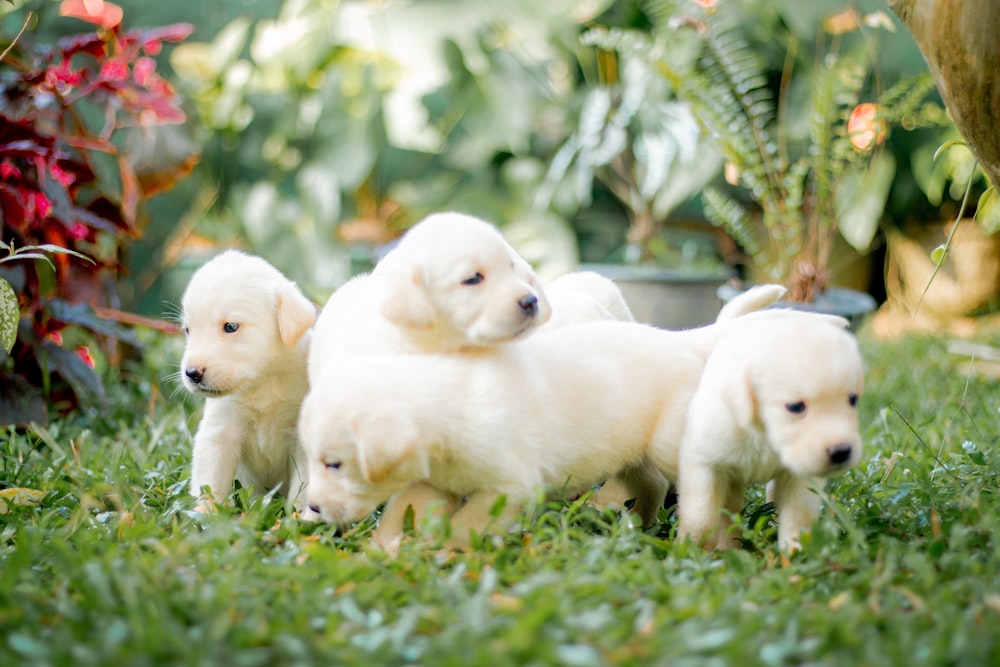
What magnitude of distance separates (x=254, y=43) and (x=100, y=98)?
3.70 m

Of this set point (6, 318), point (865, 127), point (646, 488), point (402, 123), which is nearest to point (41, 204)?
point (6, 318)

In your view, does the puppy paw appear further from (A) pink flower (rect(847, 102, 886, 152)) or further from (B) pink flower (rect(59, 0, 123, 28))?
(A) pink flower (rect(847, 102, 886, 152))

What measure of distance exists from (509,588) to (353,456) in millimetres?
445

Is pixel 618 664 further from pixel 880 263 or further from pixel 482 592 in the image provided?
pixel 880 263

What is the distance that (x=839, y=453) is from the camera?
2053 millimetres

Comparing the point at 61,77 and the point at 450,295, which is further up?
the point at 61,77

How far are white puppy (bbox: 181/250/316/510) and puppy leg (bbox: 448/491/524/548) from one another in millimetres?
605

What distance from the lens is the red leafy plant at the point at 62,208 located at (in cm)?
349

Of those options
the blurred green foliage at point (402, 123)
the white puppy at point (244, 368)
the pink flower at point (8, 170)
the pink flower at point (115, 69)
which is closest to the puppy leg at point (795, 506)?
the white puppy at point (244, 368)

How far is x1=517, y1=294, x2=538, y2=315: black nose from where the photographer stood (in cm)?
233

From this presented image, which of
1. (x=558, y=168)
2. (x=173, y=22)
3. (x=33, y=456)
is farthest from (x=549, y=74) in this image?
(x=33, y=456)

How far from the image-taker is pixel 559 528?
238 cm

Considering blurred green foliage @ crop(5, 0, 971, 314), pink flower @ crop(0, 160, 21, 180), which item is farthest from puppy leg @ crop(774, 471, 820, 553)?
blurred green foliage @ crop(5, 0, 971, 314)

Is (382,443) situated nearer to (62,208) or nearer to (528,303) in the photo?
(528,303)
